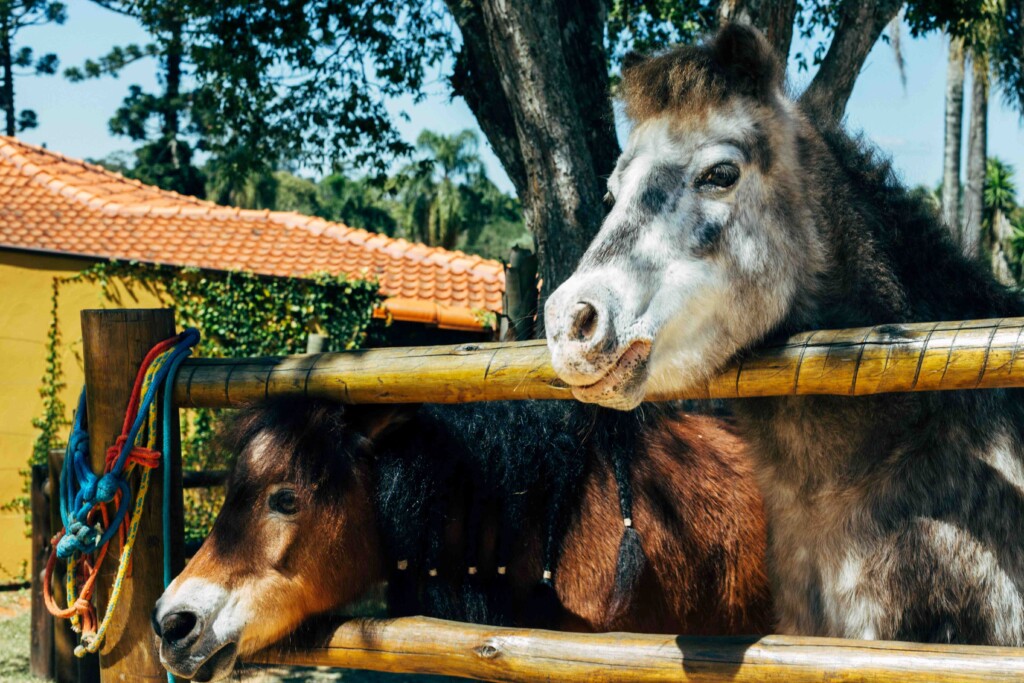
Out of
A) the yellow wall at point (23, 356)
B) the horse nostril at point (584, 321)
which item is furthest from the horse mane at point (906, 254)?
the yellow wall at point (23, 356)

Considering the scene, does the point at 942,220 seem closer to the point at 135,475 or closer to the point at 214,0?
the point at 135,475

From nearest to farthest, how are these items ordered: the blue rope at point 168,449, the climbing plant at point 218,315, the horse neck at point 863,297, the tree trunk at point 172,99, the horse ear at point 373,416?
the horse neck at point 863,297 → the blue rope at point 168,449 → the horse ear at point 373,416 → the climbing plant at point 218,315 → the tree trunk at point 172,99

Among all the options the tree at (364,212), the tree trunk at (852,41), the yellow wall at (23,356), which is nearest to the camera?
the tree trunk at (852,41)

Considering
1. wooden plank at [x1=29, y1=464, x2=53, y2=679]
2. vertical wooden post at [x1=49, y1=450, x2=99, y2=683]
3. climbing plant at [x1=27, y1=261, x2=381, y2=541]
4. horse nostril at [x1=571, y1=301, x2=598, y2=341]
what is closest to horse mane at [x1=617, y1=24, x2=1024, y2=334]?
horse nostril at [x1=571, y1=301, x2=598, y2=341]

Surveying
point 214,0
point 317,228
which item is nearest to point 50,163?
point 317,228

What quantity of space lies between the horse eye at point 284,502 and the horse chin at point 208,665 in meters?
0.37

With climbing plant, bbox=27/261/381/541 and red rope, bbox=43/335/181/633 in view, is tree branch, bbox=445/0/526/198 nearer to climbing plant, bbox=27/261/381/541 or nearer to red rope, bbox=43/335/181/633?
red rope, bbox=43/335/181/633

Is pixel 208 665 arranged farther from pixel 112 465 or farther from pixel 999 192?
pixel 999 192

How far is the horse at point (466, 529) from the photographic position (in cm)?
240

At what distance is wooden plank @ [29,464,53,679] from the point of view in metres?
5.58

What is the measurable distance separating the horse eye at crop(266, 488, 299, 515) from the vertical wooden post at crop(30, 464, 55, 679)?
3.73 metres

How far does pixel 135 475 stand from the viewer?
2502mm

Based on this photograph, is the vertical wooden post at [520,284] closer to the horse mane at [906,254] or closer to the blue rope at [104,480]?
the blue rope at [104,480]

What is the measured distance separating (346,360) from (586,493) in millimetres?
897
